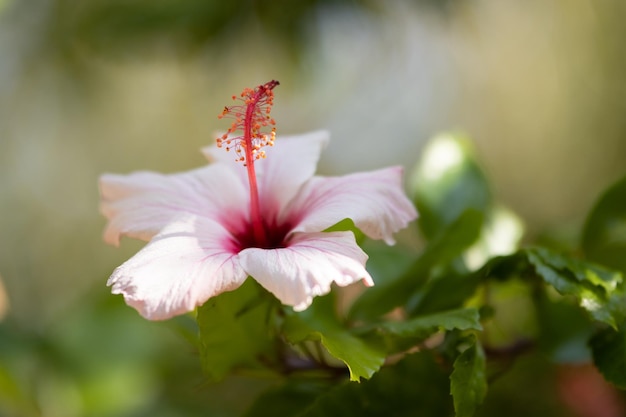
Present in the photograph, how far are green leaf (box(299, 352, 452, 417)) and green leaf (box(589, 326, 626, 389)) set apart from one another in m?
0.10

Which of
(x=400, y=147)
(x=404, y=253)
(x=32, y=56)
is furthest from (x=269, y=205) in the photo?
(x=400, y=147)

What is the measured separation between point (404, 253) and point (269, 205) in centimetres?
18

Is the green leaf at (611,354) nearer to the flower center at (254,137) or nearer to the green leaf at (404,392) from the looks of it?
the green leaf at (404,392)

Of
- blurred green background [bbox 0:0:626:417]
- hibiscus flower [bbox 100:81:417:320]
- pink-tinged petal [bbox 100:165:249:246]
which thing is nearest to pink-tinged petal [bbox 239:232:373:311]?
hibiscus flower [bbox 100:81:417:320]

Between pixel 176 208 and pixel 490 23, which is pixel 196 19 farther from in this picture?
pixel 490 23

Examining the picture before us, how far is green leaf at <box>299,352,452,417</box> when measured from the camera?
458mm

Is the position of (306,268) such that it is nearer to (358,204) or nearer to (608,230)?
(358,204)

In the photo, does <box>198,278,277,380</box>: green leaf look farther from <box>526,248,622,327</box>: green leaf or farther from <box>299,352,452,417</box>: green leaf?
<box>526,248,622,327</box>: green leaf

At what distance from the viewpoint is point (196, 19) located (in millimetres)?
1119

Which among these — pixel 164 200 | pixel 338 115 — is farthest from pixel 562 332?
pixel 338 115

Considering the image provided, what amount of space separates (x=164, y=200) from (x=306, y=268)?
0.16 metres

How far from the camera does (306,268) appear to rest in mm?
368

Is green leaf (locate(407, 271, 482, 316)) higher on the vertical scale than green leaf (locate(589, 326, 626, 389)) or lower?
higher

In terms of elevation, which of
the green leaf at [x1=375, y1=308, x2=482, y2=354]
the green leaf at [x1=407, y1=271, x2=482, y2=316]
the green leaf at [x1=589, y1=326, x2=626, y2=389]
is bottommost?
the green leaf at [x1=589, y1=326, x2=626, y2=389]
